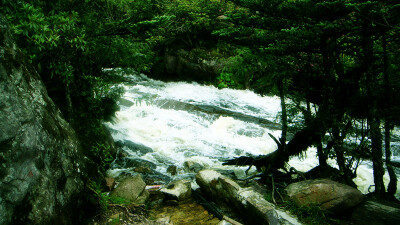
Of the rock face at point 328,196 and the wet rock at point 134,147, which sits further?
the wet rock at point 134,147

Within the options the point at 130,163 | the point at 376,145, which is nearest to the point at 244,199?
the point at 376,145

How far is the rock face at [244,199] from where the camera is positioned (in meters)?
3.72

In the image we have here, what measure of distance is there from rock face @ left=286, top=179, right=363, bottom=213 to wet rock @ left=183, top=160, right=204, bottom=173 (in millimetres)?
3107

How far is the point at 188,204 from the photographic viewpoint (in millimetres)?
4977

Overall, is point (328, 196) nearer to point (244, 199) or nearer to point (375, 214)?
point (375, 214)

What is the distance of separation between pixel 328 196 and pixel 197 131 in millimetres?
6472

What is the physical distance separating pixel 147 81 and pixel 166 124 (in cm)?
936

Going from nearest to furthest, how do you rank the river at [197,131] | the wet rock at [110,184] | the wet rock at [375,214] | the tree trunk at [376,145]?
1. the wet rock at [375,214]
2. the tree trunk at [376,145]
3. the wet rock at [110,184]
4. the river at [197,131]

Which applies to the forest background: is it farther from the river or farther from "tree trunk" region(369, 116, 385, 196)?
the river

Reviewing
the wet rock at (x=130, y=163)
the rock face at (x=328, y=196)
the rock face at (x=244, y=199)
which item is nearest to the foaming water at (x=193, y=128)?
the wet rock at (x=130, y=163)

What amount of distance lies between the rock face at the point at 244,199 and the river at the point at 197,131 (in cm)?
131

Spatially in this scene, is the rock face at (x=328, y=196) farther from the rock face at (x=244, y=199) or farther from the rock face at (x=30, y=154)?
the rock face at (x=30, y=154)

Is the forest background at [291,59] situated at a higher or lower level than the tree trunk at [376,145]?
higher

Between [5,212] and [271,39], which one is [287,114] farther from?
[5,212]
